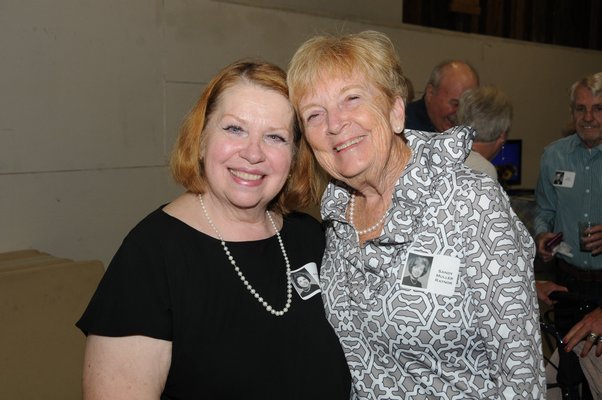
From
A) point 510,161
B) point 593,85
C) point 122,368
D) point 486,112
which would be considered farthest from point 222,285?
point 510,161

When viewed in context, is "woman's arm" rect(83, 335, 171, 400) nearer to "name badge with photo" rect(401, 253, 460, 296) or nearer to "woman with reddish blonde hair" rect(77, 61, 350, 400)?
"woman with reddish blonde hair" rect(77, 61, 350, 400)

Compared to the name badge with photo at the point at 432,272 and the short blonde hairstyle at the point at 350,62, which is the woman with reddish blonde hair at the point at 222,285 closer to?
the short blonde hairstyle at the point at 350,62

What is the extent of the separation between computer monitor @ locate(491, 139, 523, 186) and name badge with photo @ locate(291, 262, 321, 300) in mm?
5812

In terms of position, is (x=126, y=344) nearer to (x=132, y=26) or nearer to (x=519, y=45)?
(x=132, y=26)

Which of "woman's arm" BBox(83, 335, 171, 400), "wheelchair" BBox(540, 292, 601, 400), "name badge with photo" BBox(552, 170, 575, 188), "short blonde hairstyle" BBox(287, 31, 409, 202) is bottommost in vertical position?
"wheelchair" BBox(540, 292, 601, 400)

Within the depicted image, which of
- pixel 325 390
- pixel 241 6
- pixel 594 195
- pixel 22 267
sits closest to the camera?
pixel 325 390

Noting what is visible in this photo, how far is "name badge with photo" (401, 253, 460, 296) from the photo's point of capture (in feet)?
5.00

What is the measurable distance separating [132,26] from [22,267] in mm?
1736

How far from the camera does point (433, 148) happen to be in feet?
5.51

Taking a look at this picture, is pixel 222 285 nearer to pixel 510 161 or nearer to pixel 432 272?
pixel 432 272

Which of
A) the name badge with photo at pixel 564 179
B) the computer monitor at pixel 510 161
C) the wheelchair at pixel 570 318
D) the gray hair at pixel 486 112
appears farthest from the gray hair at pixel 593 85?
the computer monitor at pixel 510 161

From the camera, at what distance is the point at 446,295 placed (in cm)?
153

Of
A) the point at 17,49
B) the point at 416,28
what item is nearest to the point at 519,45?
the point at 416,28

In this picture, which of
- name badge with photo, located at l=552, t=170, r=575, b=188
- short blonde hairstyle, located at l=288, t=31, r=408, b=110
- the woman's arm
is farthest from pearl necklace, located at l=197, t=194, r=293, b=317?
name badge with photo, located at l=552, t=170, r=575, b=188
